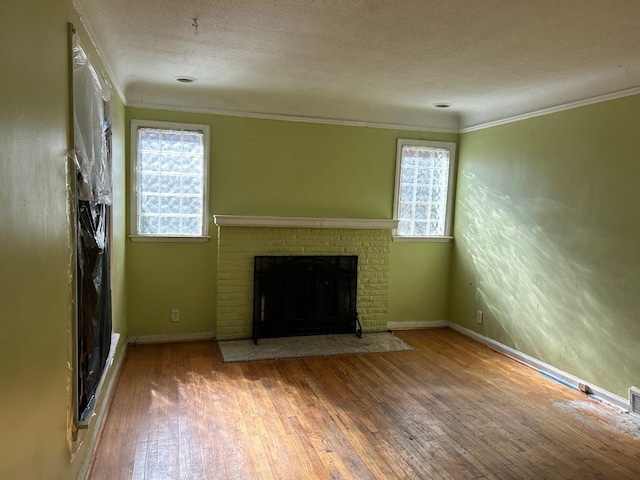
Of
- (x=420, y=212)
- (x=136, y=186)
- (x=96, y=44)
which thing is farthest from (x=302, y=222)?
(x=96, y=44)

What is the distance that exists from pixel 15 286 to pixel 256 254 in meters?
3.14

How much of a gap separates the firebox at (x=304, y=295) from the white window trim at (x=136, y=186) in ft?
2.07

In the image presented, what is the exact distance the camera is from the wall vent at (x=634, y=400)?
302 centimetres

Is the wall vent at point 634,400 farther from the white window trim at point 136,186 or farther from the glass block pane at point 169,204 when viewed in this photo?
the glass block pane at point 169,204

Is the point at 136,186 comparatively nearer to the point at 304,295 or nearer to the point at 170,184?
the point at 170,184

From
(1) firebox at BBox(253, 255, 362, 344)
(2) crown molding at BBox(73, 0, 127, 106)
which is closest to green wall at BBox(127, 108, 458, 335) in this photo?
(1) firebox at BBox(253, 255, 362, 344)

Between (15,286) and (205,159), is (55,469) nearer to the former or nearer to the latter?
(15,286)

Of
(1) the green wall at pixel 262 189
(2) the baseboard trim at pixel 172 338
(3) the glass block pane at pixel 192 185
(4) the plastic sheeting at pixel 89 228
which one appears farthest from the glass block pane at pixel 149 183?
(4) the plastic sheeting at pixel 89 228

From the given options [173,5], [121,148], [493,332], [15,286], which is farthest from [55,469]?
[493,332]

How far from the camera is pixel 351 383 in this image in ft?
11.2

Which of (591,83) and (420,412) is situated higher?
(591,83)

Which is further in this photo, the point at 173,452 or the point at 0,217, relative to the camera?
the point at 173,452

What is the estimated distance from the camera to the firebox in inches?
170

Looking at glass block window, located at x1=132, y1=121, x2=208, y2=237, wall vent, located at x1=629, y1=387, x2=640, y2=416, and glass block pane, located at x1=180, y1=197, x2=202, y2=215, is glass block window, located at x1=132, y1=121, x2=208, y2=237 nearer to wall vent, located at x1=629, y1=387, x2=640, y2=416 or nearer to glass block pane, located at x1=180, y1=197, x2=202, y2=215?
glass block pane, located at x1=180, y1=197, x2=202, y2=215
